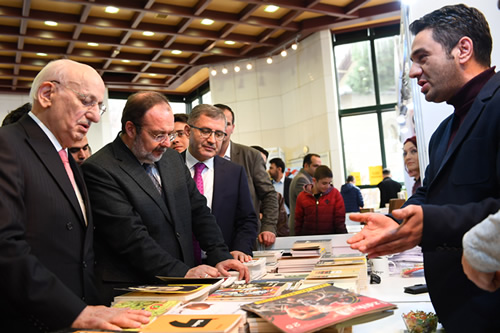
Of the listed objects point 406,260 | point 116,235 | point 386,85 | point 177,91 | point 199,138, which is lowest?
point 406,260

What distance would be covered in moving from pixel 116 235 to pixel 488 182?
1494 millimetres

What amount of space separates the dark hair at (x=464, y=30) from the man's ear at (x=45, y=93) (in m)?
1.46

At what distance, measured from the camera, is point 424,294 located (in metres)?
2.20

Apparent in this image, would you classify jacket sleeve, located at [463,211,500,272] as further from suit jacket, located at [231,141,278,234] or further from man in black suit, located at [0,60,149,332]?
suit jacket, located at [231,141,278,234]

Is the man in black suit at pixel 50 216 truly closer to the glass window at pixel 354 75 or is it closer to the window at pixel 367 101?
the window at pixel 367 101

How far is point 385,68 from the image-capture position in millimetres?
12422

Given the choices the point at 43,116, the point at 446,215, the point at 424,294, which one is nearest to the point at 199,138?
the point at 43,116

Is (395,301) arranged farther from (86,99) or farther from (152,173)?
(86,99)

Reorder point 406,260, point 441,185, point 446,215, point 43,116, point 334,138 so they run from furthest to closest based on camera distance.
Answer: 1. point 334,138
2. point 406,260
3. point 43,116
4. point 441,185
5. point 446,215

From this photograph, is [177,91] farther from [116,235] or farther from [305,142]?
[116,235]

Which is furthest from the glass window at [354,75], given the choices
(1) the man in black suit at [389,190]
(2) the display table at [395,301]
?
(2) the display table at [395,301]

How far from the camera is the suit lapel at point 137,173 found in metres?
2.32

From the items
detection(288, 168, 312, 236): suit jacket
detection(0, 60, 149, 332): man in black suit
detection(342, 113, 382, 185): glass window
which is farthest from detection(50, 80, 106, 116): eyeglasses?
detection(342, 113, 382, 185): glass window

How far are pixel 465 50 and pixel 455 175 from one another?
0.48 m
